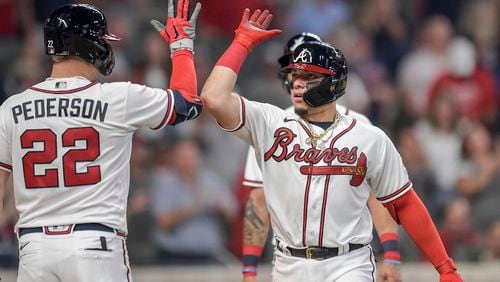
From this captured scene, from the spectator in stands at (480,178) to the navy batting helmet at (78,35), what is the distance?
5.82m

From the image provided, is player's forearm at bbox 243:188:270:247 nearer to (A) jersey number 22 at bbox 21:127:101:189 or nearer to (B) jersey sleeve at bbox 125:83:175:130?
(B) jersey sleeve at bbox 125:83:175:130

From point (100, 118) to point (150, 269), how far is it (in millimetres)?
4491

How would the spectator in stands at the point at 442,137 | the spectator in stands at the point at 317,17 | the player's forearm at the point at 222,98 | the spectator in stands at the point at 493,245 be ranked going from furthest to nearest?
the spectator in stands at the point at 317,17, the spectator in stands at the point at 442,137, the spectator in stands at the point at 493,245, the player's forearm at the point at 222,98

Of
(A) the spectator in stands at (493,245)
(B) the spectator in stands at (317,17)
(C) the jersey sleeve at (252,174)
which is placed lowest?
(A) the spectator in stands at (493,245)

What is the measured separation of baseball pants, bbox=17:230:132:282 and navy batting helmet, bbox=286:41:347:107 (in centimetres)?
145

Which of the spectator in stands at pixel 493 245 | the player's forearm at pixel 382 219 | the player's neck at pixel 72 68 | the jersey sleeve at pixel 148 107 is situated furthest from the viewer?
the spectator in stands at pixel 493 245

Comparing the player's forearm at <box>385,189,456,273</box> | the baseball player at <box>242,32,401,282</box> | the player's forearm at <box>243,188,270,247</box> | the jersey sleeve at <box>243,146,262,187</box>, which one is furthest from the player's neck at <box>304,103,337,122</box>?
the player's forearm at <box>243,188,270,247</box>

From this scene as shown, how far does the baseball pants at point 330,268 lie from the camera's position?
22.1 ft

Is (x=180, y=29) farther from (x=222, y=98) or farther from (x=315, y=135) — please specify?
(x=315, y=135)

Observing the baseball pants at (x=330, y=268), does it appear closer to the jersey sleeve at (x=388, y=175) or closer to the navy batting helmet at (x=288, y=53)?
the jersey sleeve at (x=388, y=175)

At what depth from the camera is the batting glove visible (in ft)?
21.6

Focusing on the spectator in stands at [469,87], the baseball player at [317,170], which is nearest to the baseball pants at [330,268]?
the baseball player at [317,170]

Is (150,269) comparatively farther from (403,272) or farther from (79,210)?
(79,210)

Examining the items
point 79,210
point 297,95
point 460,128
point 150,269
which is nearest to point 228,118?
point 297,95
